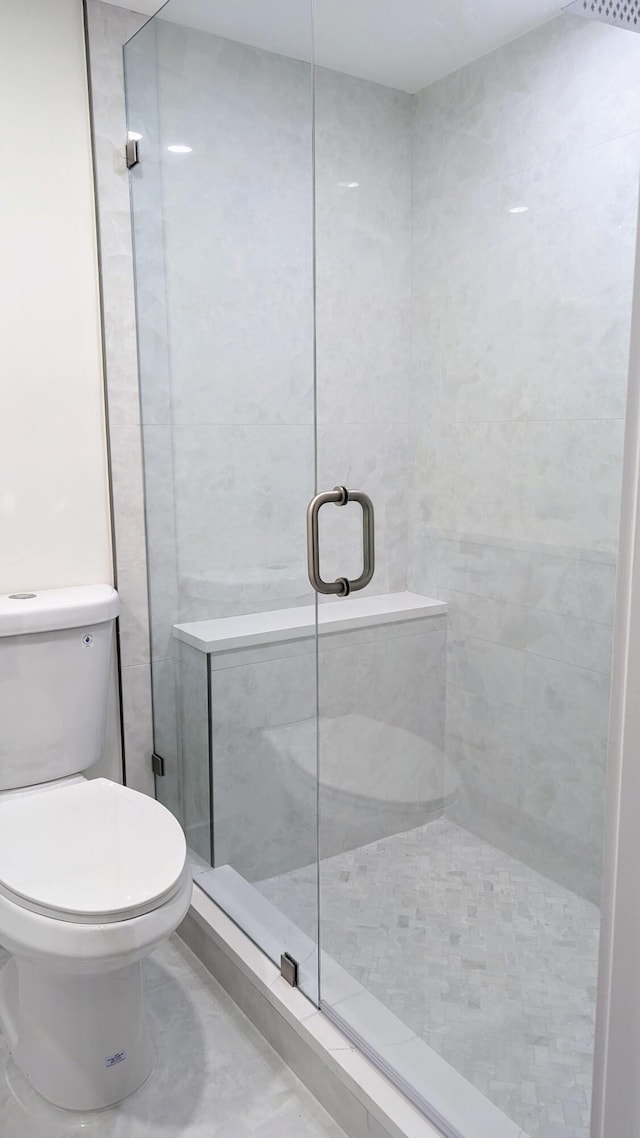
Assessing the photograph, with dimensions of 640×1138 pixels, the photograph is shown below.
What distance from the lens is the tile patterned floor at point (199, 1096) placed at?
153cm

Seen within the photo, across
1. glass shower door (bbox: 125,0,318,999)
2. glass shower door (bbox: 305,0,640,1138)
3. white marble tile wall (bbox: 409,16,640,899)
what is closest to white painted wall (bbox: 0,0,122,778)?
glass shower door (bbox: 125,0,318,999)

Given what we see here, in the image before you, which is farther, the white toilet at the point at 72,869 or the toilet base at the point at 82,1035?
the toilet base at the point at 82,1035

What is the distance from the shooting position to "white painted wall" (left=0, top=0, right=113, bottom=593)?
187 cm

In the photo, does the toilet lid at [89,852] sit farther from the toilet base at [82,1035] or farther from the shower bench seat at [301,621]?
the shower bench seat at [301,621]

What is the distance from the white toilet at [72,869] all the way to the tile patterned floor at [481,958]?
1.14 ft

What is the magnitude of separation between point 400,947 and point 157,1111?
1.98ft

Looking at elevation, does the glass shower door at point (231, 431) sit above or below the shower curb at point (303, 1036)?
above

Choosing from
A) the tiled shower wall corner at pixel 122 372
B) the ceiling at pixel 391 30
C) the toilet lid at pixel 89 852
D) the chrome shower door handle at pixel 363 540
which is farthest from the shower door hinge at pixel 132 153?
the toilet lid at pixel 89 852

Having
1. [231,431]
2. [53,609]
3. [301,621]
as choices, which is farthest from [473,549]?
[53,609]

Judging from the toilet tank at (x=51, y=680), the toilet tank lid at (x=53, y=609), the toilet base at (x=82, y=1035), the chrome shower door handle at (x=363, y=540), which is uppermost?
the chrome shower door handle at (x=363, y=540)

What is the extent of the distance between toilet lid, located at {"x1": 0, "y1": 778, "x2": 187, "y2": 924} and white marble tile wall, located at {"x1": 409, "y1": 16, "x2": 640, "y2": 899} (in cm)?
60

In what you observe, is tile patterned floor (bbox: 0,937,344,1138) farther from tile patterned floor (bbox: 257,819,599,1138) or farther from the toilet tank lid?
the toilet tank lid

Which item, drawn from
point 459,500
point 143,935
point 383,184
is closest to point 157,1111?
point 143,935

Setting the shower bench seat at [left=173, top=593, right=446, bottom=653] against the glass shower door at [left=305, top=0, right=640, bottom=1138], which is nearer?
the glass shower door at [left=305, top=0, right=640, bottom=1138]
